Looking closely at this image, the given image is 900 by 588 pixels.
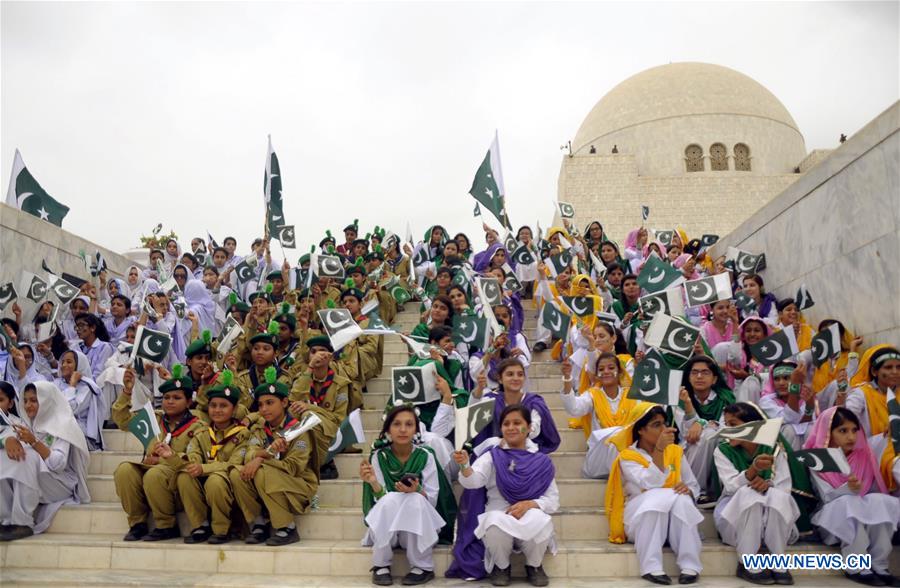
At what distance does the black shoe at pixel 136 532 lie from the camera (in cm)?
487

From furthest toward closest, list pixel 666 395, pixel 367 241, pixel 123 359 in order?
pixel 367 241
pixel 123 359
pixel 666 395

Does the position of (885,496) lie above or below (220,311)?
below

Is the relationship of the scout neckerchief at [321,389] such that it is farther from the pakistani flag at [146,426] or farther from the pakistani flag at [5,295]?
the pakistani flag at [5,295]

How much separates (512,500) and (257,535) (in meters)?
1.93

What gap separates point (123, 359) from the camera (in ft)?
22.4

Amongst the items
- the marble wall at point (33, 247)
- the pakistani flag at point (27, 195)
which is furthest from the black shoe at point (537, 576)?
the pakistani flag at point (27, 195)

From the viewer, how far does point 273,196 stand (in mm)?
9508

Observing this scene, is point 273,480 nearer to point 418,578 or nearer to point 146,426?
point 146,426

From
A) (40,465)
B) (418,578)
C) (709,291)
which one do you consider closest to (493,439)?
(418,578)

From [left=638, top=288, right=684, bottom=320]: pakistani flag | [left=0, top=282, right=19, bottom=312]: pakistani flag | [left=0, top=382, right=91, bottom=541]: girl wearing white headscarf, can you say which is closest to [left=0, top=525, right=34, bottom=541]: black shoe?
[left=0, top=382, right=91, bottom=541]: girl wearing white headscarf

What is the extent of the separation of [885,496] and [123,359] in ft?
22.6

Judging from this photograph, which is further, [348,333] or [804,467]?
[348,333]

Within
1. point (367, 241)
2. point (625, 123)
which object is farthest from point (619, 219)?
point (367, 241)

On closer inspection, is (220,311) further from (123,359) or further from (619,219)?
(619,219)
